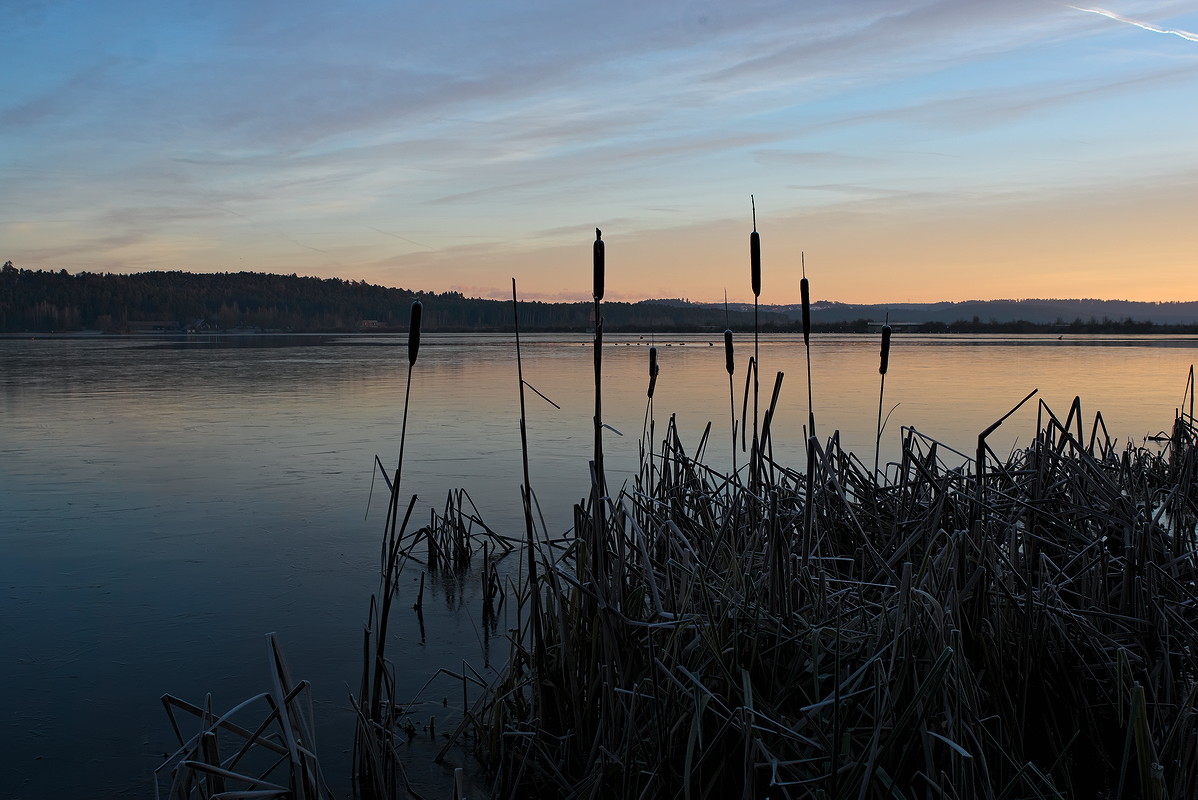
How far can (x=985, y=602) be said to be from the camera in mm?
3418

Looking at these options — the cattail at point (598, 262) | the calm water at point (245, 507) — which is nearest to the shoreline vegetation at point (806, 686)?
the cattail at point (598, 262)

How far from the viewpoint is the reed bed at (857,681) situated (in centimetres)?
254

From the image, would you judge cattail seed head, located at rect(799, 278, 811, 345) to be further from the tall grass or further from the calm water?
the calm water

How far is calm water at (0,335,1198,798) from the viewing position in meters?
4.19

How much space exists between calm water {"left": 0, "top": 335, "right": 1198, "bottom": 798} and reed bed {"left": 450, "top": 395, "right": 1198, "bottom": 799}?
816 mm

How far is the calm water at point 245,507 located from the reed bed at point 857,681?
816mm

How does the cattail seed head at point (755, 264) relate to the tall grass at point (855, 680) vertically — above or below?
above

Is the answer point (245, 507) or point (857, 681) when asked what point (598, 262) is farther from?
point (245, 507)

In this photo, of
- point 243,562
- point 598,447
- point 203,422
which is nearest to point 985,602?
point 598,447

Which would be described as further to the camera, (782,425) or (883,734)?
(782,425)

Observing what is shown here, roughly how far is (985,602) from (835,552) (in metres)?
1.18

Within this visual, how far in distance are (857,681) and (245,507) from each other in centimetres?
678

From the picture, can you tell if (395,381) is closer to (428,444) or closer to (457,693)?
(428,444)

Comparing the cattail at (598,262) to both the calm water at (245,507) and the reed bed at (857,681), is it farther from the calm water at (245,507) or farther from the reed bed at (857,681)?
the calm water at (245,507)
